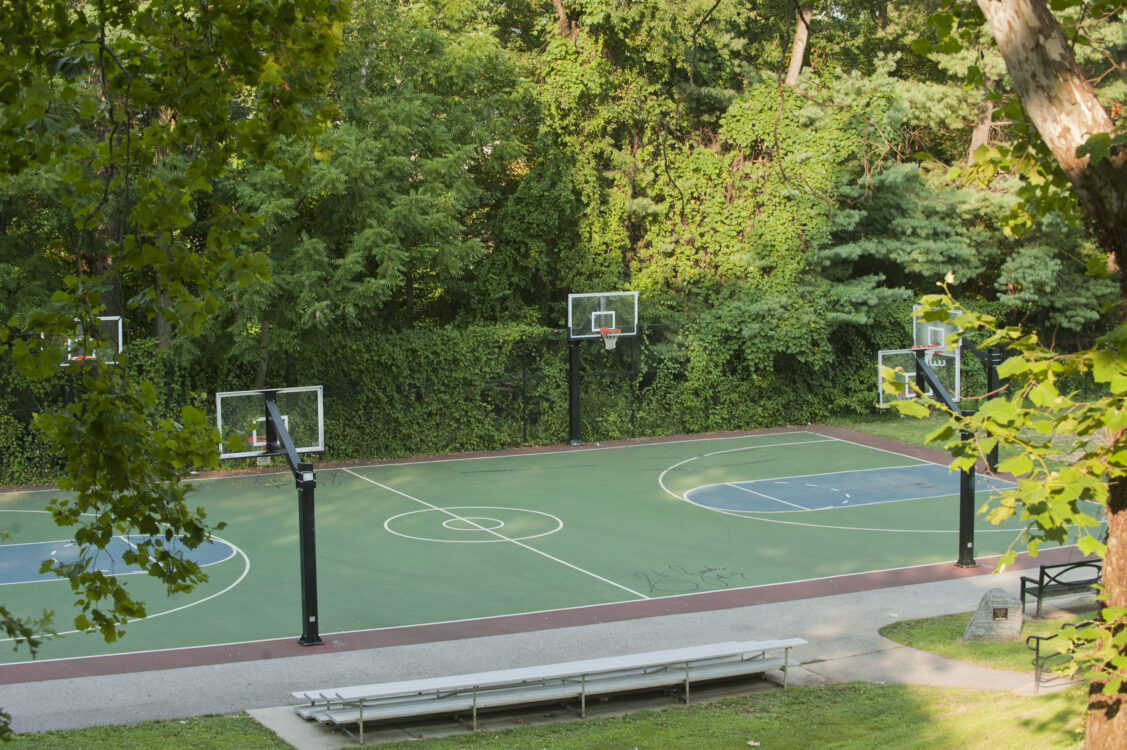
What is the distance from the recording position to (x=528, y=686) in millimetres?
11352

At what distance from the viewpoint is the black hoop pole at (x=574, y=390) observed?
1051 inches

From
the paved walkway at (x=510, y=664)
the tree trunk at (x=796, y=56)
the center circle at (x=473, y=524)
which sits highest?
the tree trunk at (x=796, y=56)

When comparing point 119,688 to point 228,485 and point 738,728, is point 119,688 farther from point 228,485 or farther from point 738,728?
point 228,485

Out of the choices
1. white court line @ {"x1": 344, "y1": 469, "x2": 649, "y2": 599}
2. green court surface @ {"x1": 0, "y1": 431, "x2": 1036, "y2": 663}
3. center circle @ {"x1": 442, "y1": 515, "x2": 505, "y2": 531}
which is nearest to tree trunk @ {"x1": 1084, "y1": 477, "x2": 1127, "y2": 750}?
green court surface @ {"x1": 0, "y1": 431, "x2": 1036, "y2": 663}

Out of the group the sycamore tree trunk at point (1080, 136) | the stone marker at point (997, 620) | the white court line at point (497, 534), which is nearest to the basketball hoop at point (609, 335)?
the white court line at point (497, 534)

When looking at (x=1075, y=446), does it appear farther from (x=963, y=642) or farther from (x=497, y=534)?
(x=497, y=534)

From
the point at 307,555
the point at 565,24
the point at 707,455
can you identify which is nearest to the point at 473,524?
the point at 307,555

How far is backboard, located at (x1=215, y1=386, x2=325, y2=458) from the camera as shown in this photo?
A: 19.7 metres

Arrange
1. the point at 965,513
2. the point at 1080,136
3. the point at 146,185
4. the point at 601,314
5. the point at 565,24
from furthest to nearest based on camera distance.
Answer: the point at 565,24, the point at 601,314, the point at 965,513, the point at 146,185, the point at 1080,136

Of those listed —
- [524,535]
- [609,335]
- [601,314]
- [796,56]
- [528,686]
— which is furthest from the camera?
[796,56]

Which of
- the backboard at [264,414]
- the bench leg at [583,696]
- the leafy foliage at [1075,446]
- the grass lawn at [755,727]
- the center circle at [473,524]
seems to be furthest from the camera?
the backboard at [264,414]

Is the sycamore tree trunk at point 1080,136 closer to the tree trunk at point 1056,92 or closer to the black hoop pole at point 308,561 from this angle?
the tree trunk at point 1056,92

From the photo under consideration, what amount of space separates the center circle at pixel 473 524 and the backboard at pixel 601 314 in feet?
23.3

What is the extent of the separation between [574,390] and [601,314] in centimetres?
200
